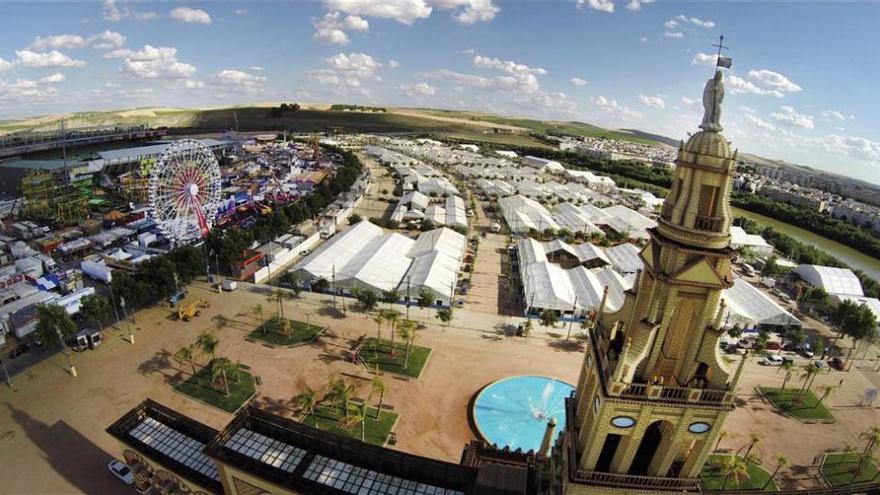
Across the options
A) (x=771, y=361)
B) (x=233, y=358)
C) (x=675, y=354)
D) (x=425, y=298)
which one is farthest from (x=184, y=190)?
(x=771, y=361)

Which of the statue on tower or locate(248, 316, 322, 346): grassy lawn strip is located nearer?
the statue on tower

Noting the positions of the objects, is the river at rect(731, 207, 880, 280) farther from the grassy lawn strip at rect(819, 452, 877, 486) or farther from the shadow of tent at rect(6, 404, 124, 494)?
the shadow of tent at rect(6, 404, 124, 494)

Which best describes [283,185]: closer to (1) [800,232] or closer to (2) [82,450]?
(2) [82,450]

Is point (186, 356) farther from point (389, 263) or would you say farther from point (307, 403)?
point (389, 263)

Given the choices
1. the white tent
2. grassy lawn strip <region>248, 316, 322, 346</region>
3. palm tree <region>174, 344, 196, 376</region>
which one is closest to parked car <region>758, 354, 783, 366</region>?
the white tent

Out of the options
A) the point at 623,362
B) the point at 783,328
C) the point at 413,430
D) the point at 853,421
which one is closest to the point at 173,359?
the point at 413,430

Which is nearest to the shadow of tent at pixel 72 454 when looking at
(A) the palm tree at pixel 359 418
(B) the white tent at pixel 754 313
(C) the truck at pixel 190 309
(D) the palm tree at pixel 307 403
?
(D) the palm tree at pixel 307 403
